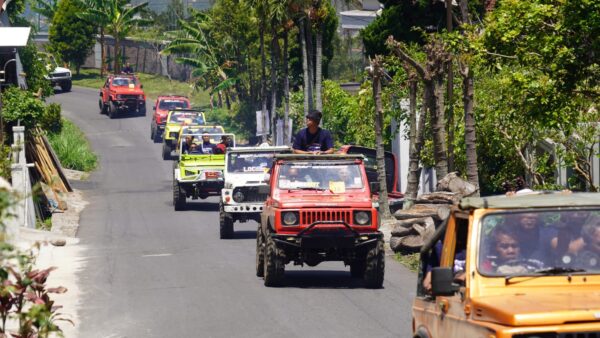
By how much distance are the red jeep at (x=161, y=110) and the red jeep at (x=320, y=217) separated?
37.0 metres

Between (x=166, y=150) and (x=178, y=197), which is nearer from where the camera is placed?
(x=178, y=197)

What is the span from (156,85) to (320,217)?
6427 centimetres

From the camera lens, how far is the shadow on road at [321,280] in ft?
57.2

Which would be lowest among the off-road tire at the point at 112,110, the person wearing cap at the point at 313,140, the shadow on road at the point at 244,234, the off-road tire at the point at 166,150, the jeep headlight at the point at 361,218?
the off-road tire at the point at 166,150

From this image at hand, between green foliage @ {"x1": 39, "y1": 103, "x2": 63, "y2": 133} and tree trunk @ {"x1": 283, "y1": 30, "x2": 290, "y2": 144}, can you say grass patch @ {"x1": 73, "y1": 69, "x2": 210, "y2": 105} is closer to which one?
green foliage @ {"x1": 39, "y1": 103, "x2": 63, "y2": 133}

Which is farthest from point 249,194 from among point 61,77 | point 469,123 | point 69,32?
point 69,32

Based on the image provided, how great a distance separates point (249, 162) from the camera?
2612 cm

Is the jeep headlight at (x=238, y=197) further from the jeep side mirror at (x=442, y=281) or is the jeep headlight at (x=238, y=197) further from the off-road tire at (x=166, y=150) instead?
the off-road tire at (x=166, y=150)

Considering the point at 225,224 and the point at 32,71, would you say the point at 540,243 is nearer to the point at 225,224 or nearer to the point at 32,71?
the point at 225,224

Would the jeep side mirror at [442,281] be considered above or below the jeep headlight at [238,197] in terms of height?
above

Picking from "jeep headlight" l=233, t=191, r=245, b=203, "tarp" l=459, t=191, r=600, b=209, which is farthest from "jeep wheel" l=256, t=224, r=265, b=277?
"tarp" l=459, t=191, r=600, b=209

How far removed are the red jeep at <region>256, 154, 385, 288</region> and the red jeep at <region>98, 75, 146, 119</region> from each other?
4516 cm

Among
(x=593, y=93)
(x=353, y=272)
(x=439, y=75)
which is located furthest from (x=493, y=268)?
(x=439, y=75)

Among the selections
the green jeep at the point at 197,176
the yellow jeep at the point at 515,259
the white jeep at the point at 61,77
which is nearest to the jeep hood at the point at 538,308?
the yellow jeep at the point at 515,259
